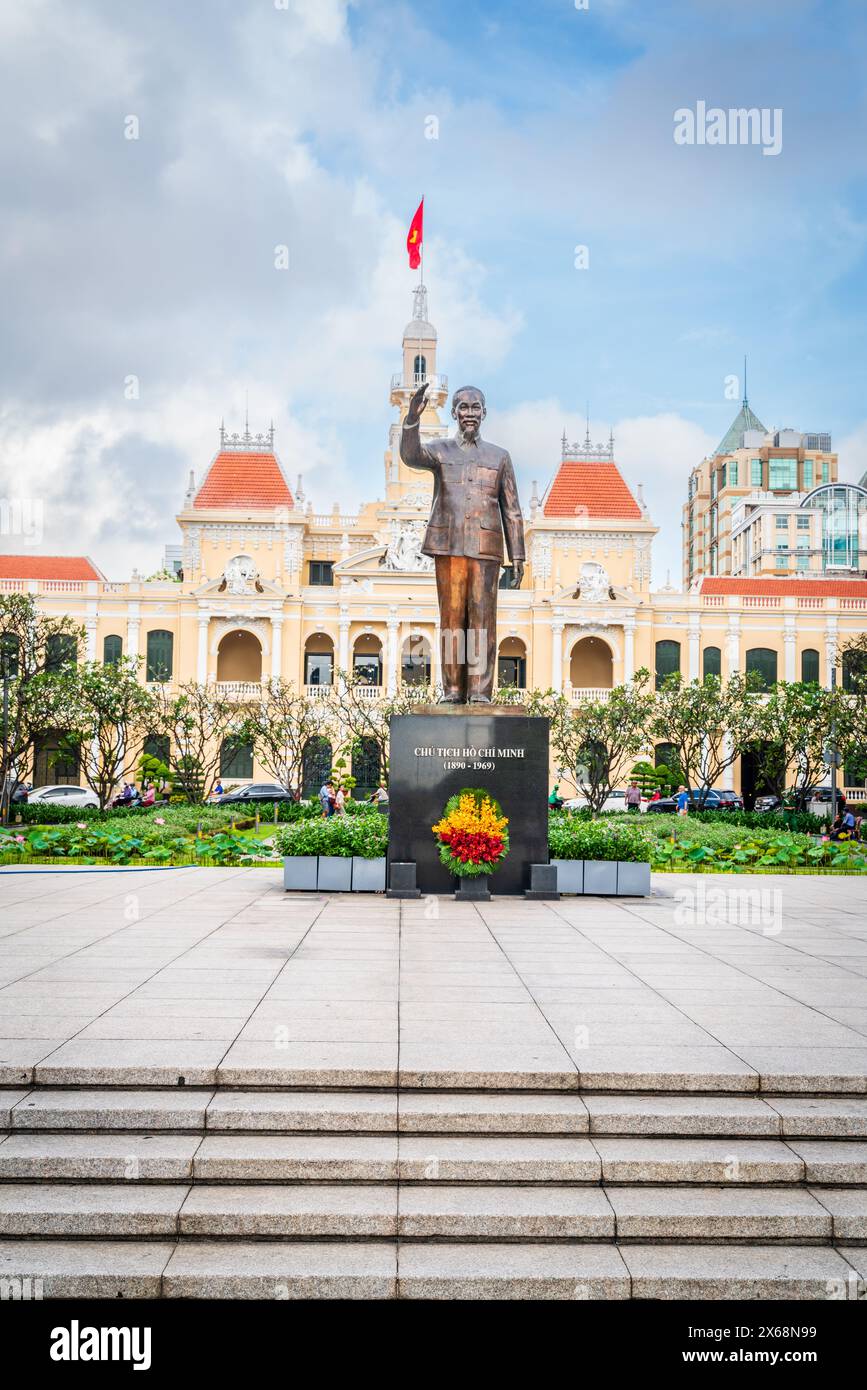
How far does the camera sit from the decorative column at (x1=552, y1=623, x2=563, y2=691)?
4744 cm

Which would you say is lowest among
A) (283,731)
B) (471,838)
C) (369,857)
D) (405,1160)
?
(405,1160)

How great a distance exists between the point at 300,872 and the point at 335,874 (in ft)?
1.40

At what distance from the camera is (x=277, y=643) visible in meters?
47.3

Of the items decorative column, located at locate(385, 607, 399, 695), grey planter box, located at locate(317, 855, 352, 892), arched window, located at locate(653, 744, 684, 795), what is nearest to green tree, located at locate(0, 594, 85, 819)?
grey planter box, located at locate(317, 855, 352, 892)

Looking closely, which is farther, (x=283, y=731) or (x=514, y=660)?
(x=514, y=660)

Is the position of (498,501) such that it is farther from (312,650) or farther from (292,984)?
(312,650)

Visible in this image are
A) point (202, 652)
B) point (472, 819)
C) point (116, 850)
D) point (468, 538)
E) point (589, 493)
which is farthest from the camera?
point (589, 493)

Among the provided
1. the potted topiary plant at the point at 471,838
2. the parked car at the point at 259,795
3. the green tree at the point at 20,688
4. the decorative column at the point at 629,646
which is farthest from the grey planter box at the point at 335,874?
the decorative column at the point at 629,646

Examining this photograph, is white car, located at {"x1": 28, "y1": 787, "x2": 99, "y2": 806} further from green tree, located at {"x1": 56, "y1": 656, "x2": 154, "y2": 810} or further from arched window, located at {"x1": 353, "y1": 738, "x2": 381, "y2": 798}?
arched window, located at {"x1": 353, "y1": 738, "x2": 381, "y2": 798}

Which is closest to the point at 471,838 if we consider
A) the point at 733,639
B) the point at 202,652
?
the point at 202,652

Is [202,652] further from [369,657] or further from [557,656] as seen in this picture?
[557,656]

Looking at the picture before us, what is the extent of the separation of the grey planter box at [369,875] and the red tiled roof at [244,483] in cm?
4146

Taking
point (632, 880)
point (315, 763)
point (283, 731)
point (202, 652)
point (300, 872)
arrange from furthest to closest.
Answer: point (202, 652) → point (315, 763) → point (283, 731) → point (632, 880) → point (300, 872)

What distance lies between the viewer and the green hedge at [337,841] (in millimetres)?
12094
